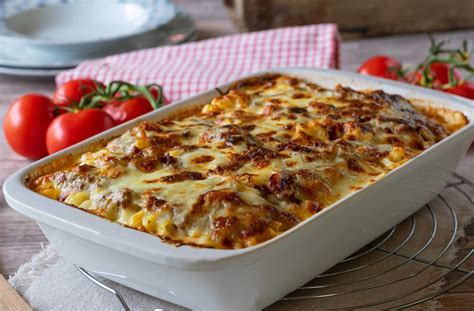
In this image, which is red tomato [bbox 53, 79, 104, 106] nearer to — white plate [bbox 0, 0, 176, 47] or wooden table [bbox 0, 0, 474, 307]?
wooden table [bbox 0, 0, 474, 307]

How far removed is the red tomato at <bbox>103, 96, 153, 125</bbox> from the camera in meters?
3.15

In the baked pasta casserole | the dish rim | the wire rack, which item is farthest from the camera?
the wire rack

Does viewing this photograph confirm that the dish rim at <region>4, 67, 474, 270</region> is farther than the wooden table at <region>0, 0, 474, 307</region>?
No

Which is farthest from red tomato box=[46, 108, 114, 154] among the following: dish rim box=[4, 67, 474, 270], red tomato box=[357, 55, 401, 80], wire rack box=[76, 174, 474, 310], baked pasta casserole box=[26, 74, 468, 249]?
red tomato box=[357, 55, 401, 80]

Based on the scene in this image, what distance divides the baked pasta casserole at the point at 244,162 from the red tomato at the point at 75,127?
482mm

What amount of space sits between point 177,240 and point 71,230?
0.27m

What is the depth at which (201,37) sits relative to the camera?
4.85 meters

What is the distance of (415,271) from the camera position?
2.21 metres

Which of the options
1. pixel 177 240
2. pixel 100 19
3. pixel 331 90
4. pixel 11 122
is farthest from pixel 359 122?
pixel 100 19

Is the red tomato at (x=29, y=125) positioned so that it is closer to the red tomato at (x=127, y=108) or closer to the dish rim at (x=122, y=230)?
the red tomato at (x=127, y=108)

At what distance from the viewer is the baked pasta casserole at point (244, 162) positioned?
1881mm

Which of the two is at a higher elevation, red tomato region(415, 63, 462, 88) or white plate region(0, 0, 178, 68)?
red tomato region(415, 63, 462, 88)

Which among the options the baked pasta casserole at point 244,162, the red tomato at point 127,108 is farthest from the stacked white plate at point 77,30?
the baked pasta casserole at point 244,162

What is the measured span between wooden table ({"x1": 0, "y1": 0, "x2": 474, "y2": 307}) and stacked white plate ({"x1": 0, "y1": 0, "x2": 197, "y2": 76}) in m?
0.15
